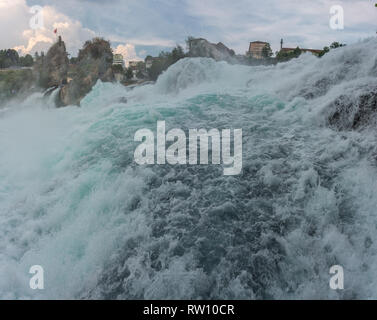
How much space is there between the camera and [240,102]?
10.2m

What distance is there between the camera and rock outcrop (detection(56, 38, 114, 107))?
2530 cm

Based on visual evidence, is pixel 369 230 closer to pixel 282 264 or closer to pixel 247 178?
pixel 282 264

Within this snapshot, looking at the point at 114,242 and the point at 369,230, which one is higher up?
the point at 369,230

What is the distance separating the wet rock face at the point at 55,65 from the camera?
3222 centimetres

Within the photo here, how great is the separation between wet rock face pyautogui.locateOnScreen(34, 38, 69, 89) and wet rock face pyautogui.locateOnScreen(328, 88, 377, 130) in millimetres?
31871

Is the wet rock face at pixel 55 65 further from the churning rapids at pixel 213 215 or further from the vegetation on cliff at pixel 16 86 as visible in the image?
the churning rapids at pixel 213 215

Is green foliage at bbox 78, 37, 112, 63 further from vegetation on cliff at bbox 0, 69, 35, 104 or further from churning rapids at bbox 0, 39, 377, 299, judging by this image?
churning rapids at bbox 0, 39, 377, 299

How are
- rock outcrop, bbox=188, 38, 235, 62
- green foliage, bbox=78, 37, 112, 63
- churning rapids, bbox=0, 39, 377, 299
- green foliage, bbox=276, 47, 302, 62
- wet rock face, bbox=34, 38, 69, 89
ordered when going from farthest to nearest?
green foliage, bbox=276, 47, 302, 62, rock outcrop, bbox=188, 38, 235, 62, wet rock face, bbox=34, 38, 69, 89, green foliage, bbox=78, 37, 112, 63, churning rapids, bbox=0, 39, 377, 299

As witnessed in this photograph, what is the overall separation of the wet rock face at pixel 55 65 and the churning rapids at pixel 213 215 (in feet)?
90.0

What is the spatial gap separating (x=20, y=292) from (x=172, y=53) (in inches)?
1428

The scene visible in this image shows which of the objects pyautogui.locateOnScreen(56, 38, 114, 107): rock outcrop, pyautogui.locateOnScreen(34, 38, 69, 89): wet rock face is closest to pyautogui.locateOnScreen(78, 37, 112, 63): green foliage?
pyautogui.locateOnScreen(56, 38, 114, 107): rock outcrop

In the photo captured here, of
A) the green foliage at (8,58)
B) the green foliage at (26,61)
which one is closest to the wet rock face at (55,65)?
the green foliage at (8,58)

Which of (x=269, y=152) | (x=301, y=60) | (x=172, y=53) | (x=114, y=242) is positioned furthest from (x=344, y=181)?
(x=172, y=53)

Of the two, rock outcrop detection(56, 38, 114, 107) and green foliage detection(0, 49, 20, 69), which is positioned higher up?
green foliage detection(0, 49, 20, 69)
